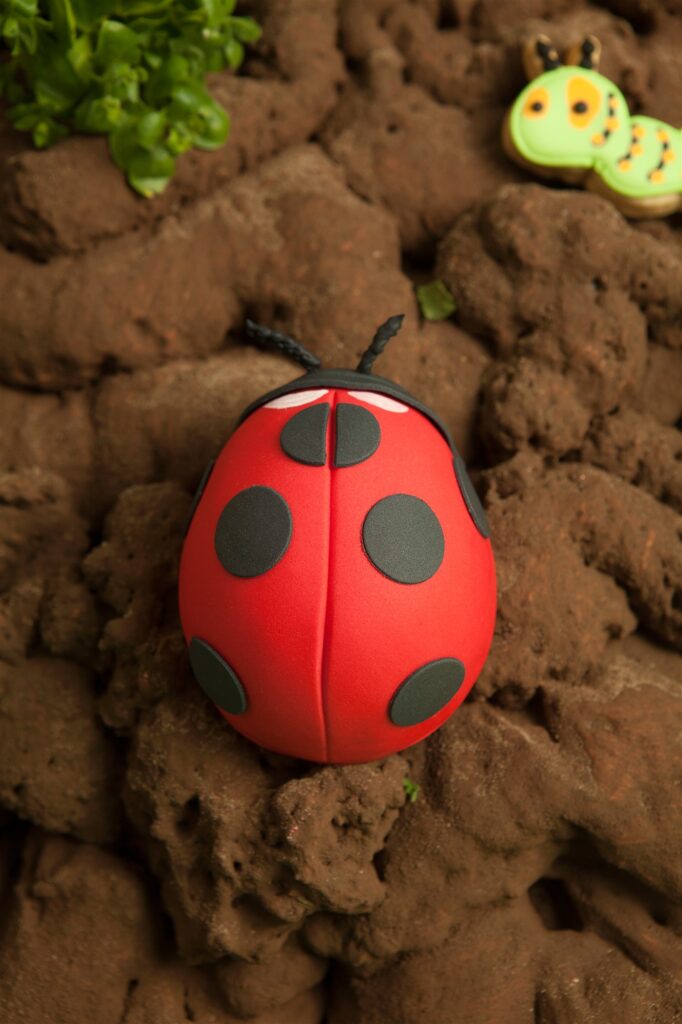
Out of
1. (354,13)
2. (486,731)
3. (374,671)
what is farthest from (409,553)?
(354,13)

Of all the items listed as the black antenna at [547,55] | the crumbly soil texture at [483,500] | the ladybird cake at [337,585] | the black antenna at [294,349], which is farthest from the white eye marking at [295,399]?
the black antenna at [547,55]

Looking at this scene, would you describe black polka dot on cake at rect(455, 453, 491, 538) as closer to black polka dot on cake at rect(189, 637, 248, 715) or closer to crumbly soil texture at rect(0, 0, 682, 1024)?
crumbly soil texture at rect(0, 0, 682, 1024)

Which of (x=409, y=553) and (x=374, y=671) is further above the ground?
(x=409, y=553)

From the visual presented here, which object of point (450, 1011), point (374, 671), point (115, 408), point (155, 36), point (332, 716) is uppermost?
point (155, 36)

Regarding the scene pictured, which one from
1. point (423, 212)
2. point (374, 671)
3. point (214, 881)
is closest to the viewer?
point (374, 671)

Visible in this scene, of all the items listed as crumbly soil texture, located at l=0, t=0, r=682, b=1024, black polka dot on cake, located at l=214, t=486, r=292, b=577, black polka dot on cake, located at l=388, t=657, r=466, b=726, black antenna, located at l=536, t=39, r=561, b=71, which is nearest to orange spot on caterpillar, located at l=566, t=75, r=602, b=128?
black antenna, located at l=536, t=39, r=561, b=71

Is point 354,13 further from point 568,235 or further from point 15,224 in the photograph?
point 15,224

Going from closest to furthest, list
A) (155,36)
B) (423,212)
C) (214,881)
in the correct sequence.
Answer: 1. (214,881)
2. (155,36)
3. (423,212)
